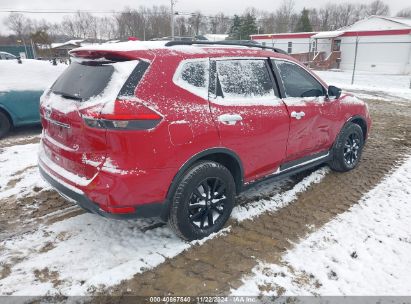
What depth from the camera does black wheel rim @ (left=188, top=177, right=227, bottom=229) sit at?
3119 millimetres

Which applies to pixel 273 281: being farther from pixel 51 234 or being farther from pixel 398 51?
pixel 398 51

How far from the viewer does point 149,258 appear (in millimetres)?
2990

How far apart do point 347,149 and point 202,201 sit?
2.88 metres

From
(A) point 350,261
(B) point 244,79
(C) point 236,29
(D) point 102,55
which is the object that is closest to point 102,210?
(D) point 102,55

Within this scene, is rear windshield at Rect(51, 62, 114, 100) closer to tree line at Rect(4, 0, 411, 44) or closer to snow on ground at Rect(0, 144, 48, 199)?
snow on ground at Rect(0, 144, 48, 199)

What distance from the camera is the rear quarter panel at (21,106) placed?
6.47m

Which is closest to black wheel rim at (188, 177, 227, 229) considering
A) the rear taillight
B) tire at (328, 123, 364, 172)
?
the rear taillight

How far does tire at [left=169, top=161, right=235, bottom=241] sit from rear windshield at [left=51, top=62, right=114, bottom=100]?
3.46 feet

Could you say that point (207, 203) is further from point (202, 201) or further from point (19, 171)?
point (19, 171)

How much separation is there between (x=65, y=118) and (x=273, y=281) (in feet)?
7.25

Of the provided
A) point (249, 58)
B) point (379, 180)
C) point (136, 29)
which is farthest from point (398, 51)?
point (136, 29)

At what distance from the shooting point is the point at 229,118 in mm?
3131

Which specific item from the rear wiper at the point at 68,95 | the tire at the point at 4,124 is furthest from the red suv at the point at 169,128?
the tire at the point at 4,124

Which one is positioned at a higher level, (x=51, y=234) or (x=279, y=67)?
(x=279, y=67)
